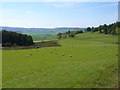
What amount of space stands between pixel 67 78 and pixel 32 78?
3.84m

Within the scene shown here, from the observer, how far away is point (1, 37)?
74.1 meters

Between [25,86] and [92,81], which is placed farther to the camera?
[92,81]

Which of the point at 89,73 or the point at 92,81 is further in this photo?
the point at 89,73

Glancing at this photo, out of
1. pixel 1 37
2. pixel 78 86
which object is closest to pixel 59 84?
pixel 78 86

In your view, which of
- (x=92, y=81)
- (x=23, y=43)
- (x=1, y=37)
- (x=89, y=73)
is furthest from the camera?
(x=23, y=43)

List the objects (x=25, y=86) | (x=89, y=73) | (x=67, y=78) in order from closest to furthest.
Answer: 1. (x=25, y=86)
2. (x=67, y=78)
3. (x=89, y=73)

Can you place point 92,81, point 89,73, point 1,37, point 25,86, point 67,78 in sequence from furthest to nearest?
point 1,37 < point 89,73 < point 67,78 < point 92,81 < point 25,86

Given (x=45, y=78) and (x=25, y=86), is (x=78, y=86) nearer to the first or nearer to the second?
(x=45, y=78)

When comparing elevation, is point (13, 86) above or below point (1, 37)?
below

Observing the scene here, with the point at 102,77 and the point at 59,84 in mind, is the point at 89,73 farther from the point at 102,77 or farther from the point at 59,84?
the point at 59,84

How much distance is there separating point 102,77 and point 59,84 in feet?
17.2

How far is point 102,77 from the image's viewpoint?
51.1ft

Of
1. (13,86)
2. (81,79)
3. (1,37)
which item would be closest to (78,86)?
(81,79)

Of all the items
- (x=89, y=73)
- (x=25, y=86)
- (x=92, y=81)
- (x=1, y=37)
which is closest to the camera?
(x=25, y=86)
